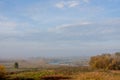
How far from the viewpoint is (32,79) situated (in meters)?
28.3

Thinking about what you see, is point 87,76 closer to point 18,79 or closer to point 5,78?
point 18,79

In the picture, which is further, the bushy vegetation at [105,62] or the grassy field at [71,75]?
the bushy vegetation at [105,62]

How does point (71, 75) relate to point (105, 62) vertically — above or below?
below

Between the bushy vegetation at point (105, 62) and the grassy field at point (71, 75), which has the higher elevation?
the bushy vegetation at point (105, 62)

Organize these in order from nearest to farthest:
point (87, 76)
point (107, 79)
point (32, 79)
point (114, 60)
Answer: point (107, 79)
point (87, 76)
point (32, 79)
point (114, 60)

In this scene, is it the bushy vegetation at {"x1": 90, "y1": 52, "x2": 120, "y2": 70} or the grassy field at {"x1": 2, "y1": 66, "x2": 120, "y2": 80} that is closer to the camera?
the grassy field at {"x1": 2, "y1": 66, "x2": 120, "y2": 80}

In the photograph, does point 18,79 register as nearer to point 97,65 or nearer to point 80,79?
point 80,79

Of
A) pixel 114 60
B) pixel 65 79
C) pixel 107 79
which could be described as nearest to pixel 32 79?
pixel 65 79

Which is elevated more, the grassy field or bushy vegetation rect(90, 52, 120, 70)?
bushy vegetation rect(90, 52, 120, 70)

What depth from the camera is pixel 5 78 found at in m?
29.2

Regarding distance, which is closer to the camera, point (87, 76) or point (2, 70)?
point (87, 76)

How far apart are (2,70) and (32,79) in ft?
13.7

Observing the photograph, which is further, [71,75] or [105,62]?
[105,62]

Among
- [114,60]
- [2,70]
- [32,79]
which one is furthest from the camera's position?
[114,60]
